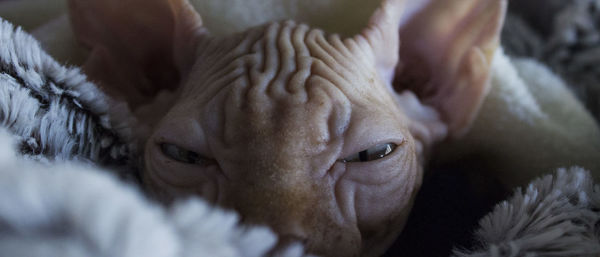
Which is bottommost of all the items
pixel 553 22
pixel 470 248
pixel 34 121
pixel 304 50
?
pixel 34 121

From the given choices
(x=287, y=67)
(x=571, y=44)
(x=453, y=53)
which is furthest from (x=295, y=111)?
(x=571, y=44)

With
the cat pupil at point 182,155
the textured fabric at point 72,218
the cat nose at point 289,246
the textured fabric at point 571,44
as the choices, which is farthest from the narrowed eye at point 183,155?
the textured fabric at point 571,44

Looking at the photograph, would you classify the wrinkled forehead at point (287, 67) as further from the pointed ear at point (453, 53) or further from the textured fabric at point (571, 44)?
the textured fabric at point (571, 44)

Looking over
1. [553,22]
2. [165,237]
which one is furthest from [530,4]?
[165,237]

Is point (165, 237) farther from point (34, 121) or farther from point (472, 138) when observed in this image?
point (472, 138)

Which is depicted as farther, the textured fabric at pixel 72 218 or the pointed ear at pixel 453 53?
the pointed ear at pixel 453 53
